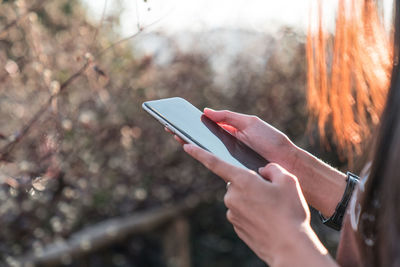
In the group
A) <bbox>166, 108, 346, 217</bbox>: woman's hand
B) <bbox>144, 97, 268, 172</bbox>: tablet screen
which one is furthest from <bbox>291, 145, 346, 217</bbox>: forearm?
<bbox>144, 97, 268, 172</bbox>: tablet screen

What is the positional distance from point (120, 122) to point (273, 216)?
7.65 feet

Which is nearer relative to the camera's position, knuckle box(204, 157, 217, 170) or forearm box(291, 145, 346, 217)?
knuckle box(204, 157, 217, 170)

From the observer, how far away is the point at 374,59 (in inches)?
61.5

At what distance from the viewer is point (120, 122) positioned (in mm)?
3279

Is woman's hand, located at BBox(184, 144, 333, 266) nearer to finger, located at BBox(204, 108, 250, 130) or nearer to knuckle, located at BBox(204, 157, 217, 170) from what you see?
knuckle, located at BBox(204, 157, 217, 170)

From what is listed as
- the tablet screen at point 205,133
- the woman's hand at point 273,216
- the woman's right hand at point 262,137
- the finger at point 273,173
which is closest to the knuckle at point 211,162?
the woman's hand at point 273,216

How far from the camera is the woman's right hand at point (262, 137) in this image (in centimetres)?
167

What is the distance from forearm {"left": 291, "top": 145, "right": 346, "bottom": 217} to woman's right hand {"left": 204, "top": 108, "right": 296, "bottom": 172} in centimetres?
5

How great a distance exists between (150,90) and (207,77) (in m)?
0.89

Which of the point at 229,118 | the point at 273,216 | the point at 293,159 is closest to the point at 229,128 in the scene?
the point at 229,118

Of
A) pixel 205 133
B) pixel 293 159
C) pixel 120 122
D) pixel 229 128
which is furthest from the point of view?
pixel 120 122

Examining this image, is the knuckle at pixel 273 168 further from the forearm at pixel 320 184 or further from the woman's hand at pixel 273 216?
the forearm at pixel 320 184

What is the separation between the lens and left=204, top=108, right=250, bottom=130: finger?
5.46ft

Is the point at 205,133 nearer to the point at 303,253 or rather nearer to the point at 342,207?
the point at 342,207
